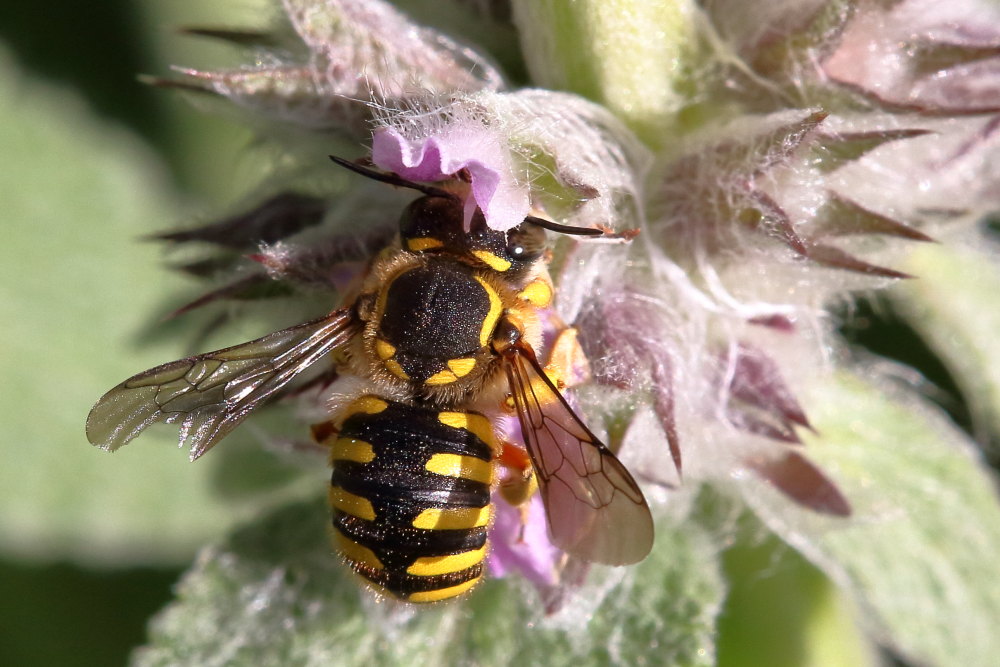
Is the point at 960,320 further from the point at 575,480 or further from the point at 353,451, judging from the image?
the point at 353,451

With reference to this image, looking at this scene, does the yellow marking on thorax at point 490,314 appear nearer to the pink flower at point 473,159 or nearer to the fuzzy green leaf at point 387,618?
the pink flower at point 473,159

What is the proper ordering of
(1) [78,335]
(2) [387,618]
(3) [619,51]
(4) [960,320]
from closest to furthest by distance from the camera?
(3) [619,51] → (2) [387,618] → (4) [960,320] → (1) [78,335]

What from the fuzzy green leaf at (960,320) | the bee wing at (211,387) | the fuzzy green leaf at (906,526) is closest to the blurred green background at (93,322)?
the fuzzy green leaf at (960,320)

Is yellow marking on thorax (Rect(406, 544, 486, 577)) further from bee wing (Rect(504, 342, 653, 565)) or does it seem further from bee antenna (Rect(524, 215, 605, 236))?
bee antenna (Rect(524, 215, 605, 236))

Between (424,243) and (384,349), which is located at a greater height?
(424,243)

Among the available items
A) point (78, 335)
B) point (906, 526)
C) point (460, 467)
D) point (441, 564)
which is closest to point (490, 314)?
point (460, 467)

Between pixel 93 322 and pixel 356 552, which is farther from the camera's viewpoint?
pixel 93 322
